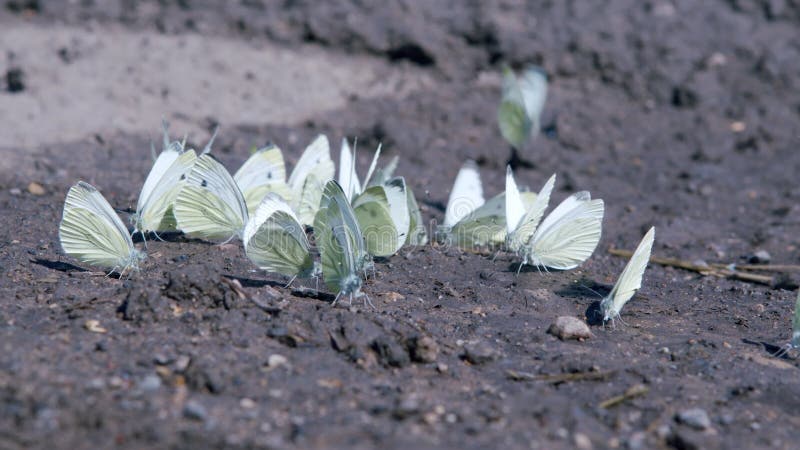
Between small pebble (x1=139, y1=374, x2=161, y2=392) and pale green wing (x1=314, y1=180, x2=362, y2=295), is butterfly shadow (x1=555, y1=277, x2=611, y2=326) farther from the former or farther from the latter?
small pebble (x1=139, y1=374, x2=161, y2=392)

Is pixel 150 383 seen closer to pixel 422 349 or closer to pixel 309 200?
pixel 422 349

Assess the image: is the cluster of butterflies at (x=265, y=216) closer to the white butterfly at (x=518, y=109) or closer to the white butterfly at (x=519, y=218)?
the white butterfly at (x=519, y=218)

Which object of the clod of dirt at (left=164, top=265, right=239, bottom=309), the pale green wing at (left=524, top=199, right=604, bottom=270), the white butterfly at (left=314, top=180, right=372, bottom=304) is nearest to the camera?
the clod of dirt at (left=164, top=265, right=239, bottom=309)

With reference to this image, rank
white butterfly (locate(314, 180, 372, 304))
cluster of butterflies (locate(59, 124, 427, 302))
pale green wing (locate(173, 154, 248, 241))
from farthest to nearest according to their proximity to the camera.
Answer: pale green wing (locate(173, 154, 248, 241)) < cluster of butterflies (locate(59, 124, 427, 302)) < white butterfly (locate(314, 180, 372, 304))

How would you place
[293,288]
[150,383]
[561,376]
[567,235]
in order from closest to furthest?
[150,383]
[561,376]
[293,288]
[567,235]

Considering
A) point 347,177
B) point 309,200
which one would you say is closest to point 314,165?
point 309,200

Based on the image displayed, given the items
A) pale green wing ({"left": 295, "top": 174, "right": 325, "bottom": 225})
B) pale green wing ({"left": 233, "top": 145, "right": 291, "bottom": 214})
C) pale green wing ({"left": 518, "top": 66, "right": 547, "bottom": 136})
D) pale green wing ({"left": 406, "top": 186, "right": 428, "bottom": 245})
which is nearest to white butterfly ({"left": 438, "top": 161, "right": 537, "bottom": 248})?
pale green wing ({"left": 406, "top": 186, "right": 428, "bottom": 245})

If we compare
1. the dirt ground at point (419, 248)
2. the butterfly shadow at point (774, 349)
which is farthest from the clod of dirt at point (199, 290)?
the butterfly shadow at point (774, 349)
